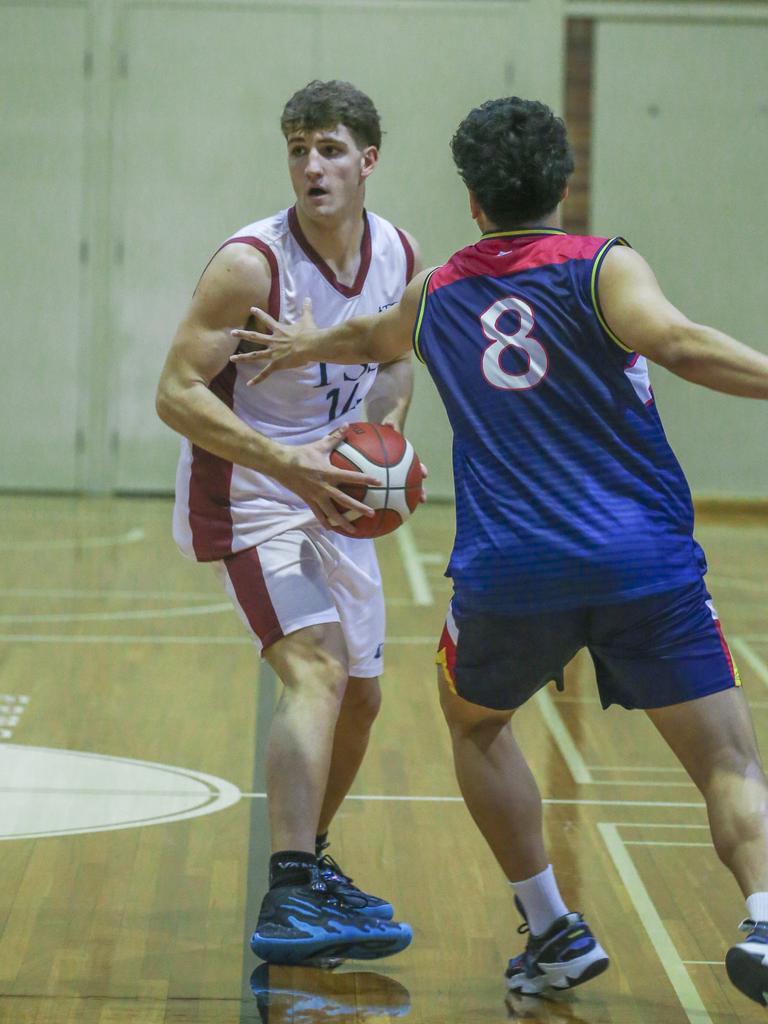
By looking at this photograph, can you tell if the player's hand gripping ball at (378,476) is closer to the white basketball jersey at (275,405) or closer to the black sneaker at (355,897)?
the white basketball jersey at (275,405)

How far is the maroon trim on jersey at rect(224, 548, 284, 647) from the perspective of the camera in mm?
3230

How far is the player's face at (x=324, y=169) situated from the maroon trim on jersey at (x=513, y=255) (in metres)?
0.65

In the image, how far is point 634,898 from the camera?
3.55m

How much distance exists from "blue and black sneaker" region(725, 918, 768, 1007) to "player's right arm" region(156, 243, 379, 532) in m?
1.16

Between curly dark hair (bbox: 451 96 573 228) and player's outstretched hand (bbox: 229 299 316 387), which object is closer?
curly dark hair (bbox: 451 96 573 228)

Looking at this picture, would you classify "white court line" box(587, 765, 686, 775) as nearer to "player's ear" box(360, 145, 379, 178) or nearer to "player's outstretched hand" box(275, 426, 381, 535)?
"player's outstretched hand" box(275, 426, 381, 535)

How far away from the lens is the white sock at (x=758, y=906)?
2445 mm

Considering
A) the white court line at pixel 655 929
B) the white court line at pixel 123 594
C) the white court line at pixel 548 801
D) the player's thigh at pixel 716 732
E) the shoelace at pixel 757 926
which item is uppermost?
the player's thigh at pixel 716 732

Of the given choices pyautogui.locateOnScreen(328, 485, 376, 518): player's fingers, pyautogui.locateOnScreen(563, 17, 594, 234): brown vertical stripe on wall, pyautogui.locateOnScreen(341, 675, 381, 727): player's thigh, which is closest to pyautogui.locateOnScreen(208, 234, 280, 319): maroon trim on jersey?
pyautogui.locateOnScreen(328, 485, 376, 518): player's fingers

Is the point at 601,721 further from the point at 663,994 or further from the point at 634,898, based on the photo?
the point at 663,994

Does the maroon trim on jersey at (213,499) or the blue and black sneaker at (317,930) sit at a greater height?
the maroon trim on jersey at (213,499)

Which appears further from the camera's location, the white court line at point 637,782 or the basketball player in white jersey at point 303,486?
the white court line at point 637,782

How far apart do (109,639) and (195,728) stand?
5.06 ft

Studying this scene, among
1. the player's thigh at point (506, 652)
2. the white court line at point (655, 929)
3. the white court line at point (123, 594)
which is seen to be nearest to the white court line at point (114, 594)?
the white court line at point (123, 594)
